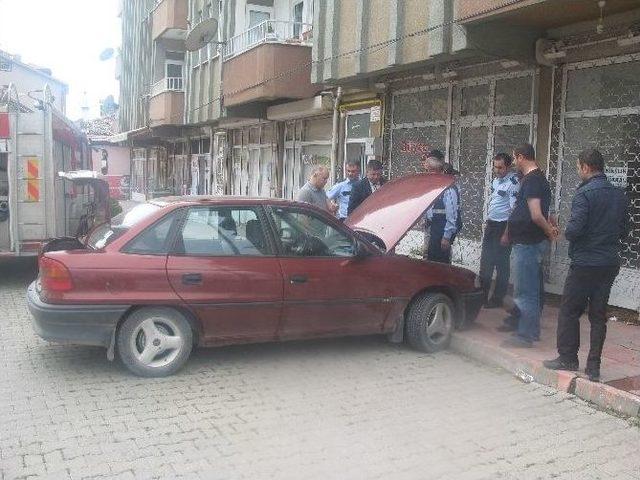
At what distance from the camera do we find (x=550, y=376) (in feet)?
16.6

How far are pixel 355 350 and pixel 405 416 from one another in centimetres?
164

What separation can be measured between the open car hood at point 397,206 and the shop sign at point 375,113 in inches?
184

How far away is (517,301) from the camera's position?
19.0 feet

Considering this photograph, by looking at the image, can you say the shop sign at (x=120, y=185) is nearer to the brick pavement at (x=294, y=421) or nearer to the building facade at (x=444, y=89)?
the building facade at (x=444, y=89)

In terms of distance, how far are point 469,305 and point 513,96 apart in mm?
3683

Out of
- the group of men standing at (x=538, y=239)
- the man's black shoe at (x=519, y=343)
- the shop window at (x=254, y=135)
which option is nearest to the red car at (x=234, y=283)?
the man's black shoe at (x=519, y=343)

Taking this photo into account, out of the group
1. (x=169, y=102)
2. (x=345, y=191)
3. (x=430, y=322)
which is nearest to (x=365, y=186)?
(x=345, y=191)

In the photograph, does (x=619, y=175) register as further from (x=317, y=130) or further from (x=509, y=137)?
(x=317, y=130)

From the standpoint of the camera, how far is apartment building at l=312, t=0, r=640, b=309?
23.0ft

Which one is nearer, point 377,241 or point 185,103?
point 377,241

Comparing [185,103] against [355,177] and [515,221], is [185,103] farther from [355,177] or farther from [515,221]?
[515,221]

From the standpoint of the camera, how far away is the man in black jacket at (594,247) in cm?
471

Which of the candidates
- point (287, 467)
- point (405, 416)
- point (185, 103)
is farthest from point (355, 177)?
point (185, 103)

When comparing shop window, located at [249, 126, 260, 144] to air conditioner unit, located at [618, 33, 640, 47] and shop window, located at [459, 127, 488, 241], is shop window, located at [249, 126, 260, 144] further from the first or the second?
air conditioner unit, located at [618, 33, 640, 47]
